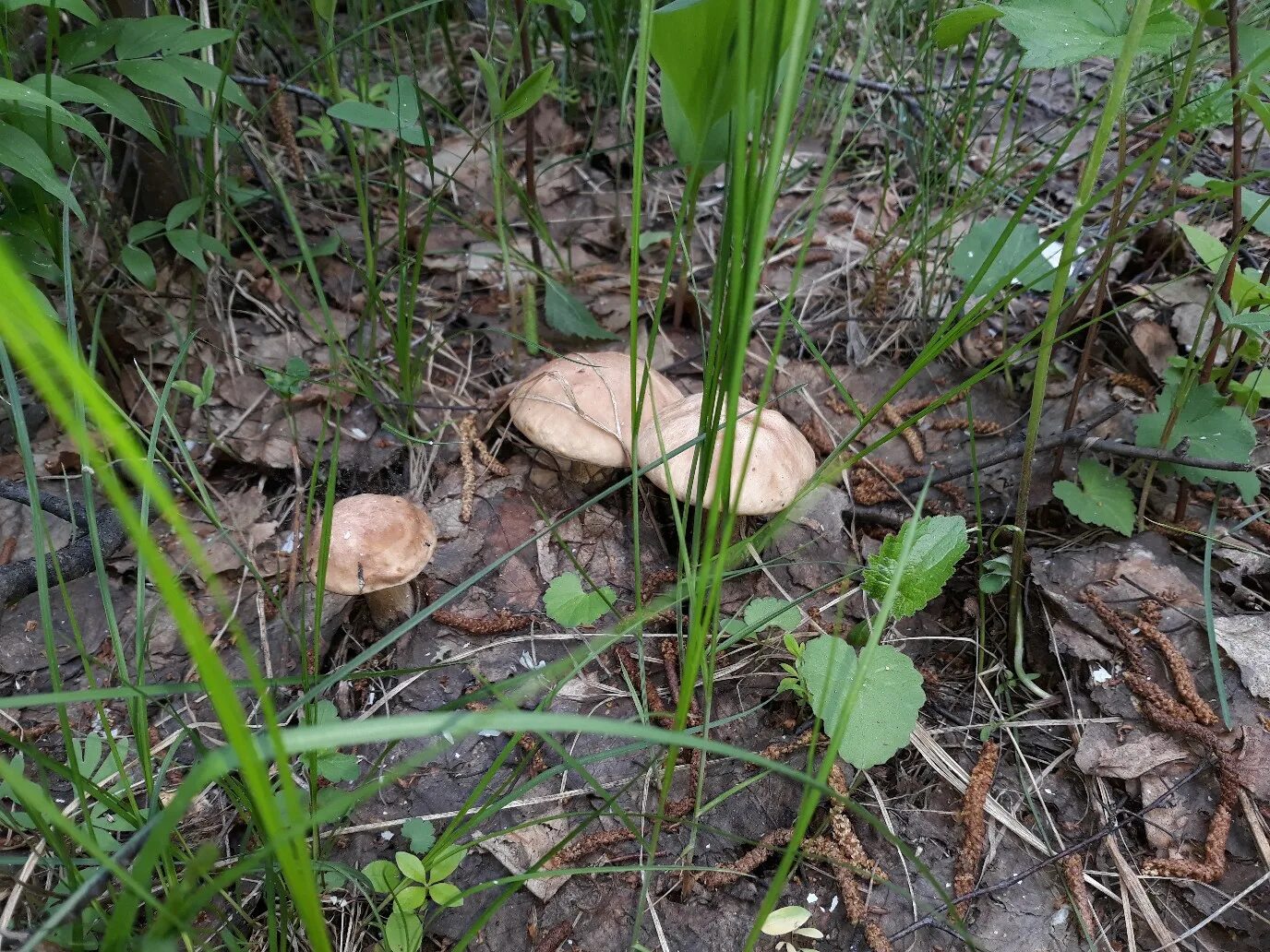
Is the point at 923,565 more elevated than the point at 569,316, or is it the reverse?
the point at 569,316

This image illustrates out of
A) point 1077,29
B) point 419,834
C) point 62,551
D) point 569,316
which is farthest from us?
point 569,316

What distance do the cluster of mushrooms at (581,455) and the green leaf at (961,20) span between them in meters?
0.87

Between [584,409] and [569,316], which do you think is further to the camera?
[569,316]

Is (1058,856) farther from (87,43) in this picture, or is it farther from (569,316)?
(87,43)

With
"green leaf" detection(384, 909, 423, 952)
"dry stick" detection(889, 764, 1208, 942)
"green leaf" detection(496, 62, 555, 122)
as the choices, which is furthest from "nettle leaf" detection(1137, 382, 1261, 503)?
"green leaf" detection(384, 909, 423, 952)

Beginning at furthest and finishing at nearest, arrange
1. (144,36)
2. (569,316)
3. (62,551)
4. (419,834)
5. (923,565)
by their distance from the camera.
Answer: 1. (569,316)
2. (62,551)
3. (144,36)
4. (923,565)
5. (419,834)

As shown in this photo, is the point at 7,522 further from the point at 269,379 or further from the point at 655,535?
the point at 655,535

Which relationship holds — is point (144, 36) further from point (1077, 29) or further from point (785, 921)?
point (785, 921)

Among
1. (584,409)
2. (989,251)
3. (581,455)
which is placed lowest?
(581,455)

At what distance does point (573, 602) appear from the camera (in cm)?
187

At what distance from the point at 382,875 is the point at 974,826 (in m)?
1.19

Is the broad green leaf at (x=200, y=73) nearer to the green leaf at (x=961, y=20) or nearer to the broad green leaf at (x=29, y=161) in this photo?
the broad green leaf at (x=29, y=161)

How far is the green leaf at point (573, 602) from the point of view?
5.98 feet

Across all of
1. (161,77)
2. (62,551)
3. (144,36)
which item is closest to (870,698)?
(62,551)
